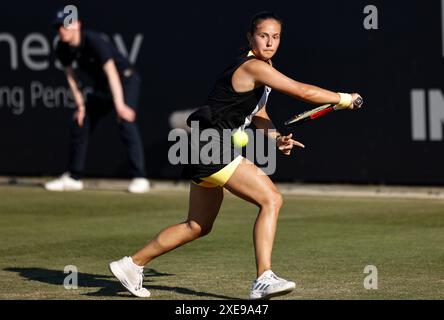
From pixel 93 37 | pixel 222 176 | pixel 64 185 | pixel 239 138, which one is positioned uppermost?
pixel 93 37

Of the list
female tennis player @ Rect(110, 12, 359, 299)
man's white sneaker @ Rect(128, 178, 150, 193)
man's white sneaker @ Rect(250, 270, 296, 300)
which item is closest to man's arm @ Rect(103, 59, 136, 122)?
man's white sneaker @ Rect(128, 178, 150, 193)

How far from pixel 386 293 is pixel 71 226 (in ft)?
16.5

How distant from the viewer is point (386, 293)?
27.4ft

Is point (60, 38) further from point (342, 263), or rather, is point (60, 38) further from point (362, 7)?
point (342, 263)

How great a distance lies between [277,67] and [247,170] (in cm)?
765

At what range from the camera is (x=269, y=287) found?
25.4 ft

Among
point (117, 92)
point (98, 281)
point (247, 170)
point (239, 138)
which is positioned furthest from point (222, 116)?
point (117, 92)

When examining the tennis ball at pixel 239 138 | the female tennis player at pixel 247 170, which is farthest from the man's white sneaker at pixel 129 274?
the tennis ball at pixel 239 138

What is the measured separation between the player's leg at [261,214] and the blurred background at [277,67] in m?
7.18

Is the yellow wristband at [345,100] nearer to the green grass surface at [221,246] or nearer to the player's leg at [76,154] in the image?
the green grass surface at [221,246]

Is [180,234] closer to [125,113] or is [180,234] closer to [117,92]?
[117,92]

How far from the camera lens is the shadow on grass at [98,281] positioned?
336 inches

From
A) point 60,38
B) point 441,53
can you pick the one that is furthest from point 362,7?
point 60,38
